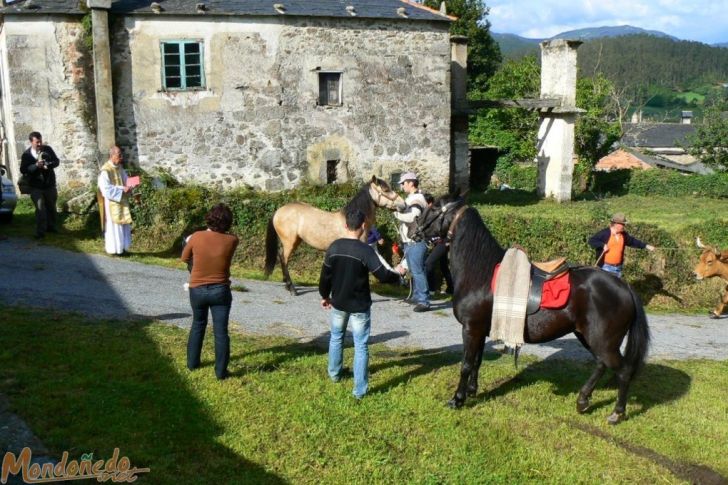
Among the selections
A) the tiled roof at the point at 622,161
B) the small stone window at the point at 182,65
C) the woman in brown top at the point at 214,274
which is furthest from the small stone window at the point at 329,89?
the tiled roof at the point at 622,161

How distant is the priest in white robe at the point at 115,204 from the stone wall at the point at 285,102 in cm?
652

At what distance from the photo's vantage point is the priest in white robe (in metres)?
11.9

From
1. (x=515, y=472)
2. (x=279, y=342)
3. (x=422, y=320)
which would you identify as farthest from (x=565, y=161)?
(x=515, y=472)

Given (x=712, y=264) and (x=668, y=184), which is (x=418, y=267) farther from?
(x=668, y=184)

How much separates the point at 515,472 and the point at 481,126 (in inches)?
1442

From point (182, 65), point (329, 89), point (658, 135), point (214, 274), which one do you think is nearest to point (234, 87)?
point (182, 65)

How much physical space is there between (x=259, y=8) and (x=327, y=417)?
49.9 ft

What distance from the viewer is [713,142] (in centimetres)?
Answer: 3472

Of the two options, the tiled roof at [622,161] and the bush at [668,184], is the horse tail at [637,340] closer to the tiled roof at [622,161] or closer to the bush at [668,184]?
the bush at [668,184]

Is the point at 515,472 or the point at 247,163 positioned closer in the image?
the point at 515,472

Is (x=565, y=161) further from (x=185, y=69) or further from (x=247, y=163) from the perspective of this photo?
(x=185, y=69)

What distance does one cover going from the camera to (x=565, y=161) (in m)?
26.1

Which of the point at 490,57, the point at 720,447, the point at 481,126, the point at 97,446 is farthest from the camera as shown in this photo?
the point at 490,57

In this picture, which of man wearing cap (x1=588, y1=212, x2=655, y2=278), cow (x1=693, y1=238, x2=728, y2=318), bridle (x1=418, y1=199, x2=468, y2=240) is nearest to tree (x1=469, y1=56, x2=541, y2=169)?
cow (x1=693, y1=238, x2=728, y2=318)
